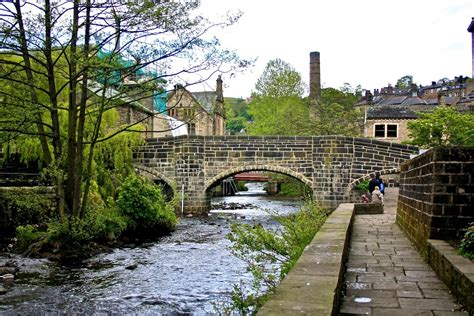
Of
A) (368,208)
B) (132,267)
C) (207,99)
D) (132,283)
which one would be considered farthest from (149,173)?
(207,99)

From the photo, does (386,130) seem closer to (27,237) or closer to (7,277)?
(27,237)

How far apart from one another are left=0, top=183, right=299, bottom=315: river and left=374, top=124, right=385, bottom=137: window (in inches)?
1289

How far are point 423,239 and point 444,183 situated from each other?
0.90 metres

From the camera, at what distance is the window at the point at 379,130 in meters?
43.0

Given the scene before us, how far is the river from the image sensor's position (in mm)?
7008

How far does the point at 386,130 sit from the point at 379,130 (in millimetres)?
568

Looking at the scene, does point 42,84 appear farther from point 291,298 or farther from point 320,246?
point 291,298

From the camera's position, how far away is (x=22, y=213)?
13156 millimetres

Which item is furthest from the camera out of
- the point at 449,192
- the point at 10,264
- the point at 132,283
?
the point at 10,264

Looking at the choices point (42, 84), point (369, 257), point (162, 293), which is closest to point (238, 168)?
point (42, 84)

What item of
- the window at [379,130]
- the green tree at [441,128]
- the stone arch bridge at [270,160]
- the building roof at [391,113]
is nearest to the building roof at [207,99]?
the building roof at [391,113]

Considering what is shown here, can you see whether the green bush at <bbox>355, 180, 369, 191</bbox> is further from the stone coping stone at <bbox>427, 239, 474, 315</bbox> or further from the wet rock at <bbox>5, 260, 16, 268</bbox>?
the stone coping stone at <bbox>427, 239, 474, 315</bbox>

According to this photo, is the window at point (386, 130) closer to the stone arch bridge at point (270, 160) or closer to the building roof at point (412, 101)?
the building roof at point (412, 101)

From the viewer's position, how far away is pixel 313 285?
338 centimetres
